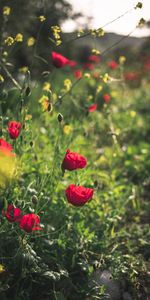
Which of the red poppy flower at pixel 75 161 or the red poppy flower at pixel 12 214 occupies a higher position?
the red poppy flower at pixel 75 161

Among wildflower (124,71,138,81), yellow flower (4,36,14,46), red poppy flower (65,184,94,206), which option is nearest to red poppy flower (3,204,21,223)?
red poppy flower (65,184,94,206)

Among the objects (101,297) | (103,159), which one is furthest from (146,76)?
(101,297)

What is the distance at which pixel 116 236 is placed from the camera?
2.85 metres

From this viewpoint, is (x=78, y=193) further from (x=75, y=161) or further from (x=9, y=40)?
(x=9, y=40)

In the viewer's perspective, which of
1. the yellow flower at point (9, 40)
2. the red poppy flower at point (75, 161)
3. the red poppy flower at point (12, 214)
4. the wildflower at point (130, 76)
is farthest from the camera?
the wildflower at point (130, 76)

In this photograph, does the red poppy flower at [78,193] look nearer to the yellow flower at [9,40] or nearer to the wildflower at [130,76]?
the yellow flower at [9,40]

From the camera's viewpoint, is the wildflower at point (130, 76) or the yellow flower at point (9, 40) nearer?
the yellow flower at point (9, 40)

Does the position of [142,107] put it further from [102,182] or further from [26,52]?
[102,182]

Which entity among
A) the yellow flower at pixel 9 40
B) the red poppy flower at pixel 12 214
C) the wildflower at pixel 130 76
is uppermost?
the wildflower at pixel 130 76

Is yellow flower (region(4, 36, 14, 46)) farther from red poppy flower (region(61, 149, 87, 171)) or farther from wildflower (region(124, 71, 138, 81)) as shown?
wildflower (region(124, 71, 138, 81))

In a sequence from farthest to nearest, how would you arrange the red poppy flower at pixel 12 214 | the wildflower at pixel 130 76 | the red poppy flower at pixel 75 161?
1. the wildflower at pixel 130 76
2. the red poppy flower at pixel 75 161
3. the red poppy flower at pixel 12 214

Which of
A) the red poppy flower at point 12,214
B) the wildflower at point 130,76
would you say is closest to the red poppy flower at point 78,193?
the red poppy flower at point 12,214

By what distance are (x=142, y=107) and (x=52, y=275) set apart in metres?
4.39

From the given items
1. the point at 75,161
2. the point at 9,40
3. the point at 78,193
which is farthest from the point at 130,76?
the point at 78,193
